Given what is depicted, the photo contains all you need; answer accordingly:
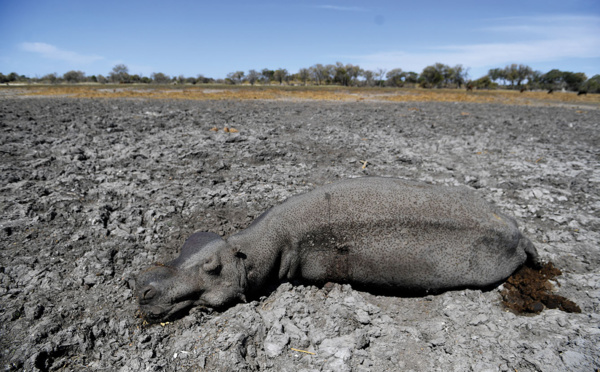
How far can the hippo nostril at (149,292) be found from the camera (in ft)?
11.7

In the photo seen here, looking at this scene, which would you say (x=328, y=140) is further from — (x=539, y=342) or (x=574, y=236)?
(x=539, y=342)

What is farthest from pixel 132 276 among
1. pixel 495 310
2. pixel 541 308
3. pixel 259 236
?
pixel 541 308

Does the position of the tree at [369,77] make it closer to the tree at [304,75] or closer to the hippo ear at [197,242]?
the tree at [304,75]

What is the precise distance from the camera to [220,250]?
3.93 meters

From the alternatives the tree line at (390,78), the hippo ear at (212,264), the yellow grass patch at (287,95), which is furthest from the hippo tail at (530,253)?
the tree line at (390,78)

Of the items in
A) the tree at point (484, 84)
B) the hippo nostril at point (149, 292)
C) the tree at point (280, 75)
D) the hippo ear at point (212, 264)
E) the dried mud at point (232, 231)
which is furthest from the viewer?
the tree at point (280, 75)

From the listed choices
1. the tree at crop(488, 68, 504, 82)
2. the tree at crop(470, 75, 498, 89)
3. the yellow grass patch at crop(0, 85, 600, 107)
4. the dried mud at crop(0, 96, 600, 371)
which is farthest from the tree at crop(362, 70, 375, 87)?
the dried mud at crop(0, 96, 600, 371)

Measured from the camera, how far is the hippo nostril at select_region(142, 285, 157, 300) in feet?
11.7

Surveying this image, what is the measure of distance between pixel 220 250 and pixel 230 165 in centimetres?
417

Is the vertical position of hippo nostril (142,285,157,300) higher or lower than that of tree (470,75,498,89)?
lower

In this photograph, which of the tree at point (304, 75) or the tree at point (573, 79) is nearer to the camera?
the tree at point (573, 79)

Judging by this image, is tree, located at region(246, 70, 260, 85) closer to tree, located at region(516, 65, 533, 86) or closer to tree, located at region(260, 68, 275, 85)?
tree, located at region(260, 68, 275, 85)

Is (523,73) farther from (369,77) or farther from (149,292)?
(149,292)

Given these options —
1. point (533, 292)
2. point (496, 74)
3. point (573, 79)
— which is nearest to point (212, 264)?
point (533, 292)
